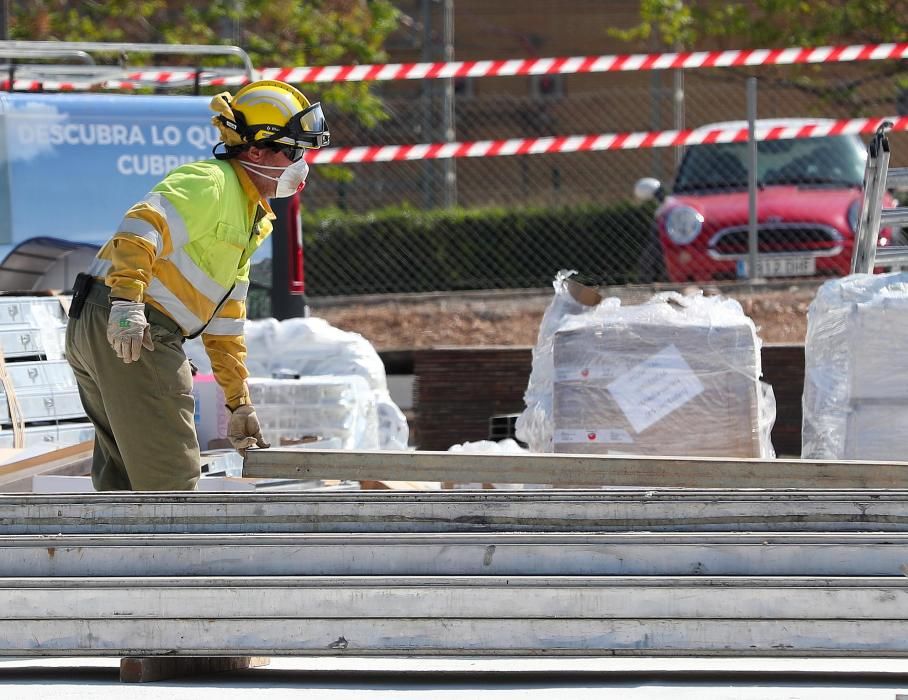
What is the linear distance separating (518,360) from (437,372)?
17.3 inches

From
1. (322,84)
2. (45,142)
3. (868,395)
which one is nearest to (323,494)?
(868,395)

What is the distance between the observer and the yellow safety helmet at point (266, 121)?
526cm

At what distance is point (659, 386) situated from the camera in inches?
245

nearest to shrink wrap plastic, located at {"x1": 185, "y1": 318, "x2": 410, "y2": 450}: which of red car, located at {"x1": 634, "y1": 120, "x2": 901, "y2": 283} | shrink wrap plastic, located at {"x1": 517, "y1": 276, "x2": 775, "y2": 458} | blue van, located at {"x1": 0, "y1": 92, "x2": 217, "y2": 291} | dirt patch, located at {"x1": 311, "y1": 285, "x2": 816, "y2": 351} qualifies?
blue van, located at {"x1": 0, "y1": 92, "x2": 217, "y2": 291}

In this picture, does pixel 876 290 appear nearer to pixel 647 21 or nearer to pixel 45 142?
pixel 45 142

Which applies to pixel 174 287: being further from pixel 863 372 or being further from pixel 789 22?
pixel 789 22

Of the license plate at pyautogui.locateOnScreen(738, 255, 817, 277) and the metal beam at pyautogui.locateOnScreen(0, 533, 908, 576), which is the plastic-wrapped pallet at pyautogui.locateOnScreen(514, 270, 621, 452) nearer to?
the metal beam at pyautogui.locateOnScreen(0, 533, 908, 576)

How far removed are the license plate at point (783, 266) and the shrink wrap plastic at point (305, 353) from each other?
182 inches

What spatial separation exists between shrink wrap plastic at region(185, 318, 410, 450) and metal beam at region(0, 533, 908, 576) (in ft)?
12.6

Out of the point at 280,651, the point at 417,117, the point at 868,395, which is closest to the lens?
the point at 280,651

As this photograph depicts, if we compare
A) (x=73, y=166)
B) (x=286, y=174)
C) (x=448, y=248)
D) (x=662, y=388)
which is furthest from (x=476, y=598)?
(x=448, y=248)

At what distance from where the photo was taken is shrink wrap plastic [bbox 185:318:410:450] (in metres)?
8.08

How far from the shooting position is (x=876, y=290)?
5961 mm

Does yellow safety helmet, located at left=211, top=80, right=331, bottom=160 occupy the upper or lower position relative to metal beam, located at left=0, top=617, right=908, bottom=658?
upper
